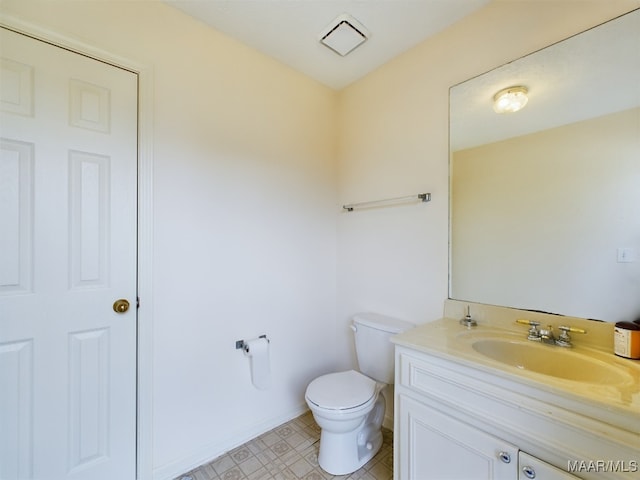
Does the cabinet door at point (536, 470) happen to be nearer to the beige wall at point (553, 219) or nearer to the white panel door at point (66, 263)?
the beige wall at point (553, 219)

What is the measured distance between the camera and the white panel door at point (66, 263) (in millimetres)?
1054

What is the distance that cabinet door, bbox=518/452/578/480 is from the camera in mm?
777

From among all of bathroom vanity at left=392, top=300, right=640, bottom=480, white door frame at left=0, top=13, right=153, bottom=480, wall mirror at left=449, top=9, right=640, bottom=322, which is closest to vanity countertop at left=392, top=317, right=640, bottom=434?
bathroom vanity at left=392, top=300, right=640, bottom=480

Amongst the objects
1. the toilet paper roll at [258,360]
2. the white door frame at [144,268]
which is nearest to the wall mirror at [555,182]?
the toilet paper roll at [258,360]

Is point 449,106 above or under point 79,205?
above

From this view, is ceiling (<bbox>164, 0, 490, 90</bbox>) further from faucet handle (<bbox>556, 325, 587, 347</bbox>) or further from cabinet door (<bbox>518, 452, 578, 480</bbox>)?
cabinet door (<bbox>518, 452, 578, 480</bbox>)

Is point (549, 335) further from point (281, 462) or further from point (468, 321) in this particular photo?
point (281, 462)

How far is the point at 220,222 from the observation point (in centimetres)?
157

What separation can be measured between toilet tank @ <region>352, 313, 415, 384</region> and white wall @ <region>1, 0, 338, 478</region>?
0.44 m

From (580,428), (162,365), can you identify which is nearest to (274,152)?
(162,365)

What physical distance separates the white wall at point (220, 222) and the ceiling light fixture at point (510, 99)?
45.9 inches

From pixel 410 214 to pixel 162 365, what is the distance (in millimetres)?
1605

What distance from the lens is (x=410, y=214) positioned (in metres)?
1.69

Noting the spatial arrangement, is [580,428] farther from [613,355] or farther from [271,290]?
[271,290]
